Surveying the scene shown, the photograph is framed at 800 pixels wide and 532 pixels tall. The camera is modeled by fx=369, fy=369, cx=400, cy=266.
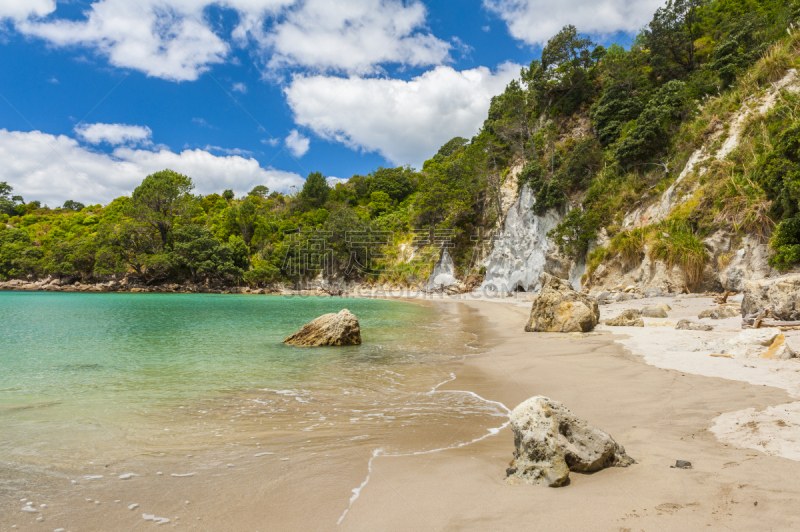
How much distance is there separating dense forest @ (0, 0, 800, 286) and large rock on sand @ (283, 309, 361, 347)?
1313 centimetres

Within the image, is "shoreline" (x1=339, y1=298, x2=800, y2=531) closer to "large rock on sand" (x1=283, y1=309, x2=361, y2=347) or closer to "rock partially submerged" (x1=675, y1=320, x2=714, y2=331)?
"rock partially submerged" (x1=675, y1=320, x2=714, y2=331)

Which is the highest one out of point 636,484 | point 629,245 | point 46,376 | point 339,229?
point 339,229

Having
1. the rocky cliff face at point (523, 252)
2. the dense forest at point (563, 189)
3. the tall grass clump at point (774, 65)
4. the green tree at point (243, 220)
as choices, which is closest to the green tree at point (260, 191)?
the dense forest at point (563, 189)

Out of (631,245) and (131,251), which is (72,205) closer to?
(131,251)

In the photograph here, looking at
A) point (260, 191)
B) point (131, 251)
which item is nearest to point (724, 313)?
point (131, 251)

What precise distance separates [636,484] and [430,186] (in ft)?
155

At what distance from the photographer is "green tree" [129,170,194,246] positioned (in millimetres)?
55062

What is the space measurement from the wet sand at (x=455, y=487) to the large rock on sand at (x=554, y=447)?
11 cm

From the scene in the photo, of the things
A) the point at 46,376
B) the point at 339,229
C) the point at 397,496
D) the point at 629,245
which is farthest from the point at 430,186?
the point at 397,496

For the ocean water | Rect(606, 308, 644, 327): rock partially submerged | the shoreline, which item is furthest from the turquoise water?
Rect(606, 308, 644, 327): rock partially submerged

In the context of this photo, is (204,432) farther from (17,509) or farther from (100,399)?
→ (100,399)

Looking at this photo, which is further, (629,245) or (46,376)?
(629,245)

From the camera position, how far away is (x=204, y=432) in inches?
177

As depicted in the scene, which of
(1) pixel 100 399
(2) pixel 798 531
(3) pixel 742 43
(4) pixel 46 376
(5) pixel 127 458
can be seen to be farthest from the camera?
(3) pixel 742 43
